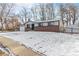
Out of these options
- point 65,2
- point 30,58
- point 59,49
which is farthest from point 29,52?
point 65,2

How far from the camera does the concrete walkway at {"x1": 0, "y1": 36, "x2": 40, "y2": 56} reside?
3.80 feet

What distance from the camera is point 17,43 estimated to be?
46.0 inches

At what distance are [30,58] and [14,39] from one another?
170 mm

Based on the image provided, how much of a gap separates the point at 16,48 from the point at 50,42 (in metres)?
0.24

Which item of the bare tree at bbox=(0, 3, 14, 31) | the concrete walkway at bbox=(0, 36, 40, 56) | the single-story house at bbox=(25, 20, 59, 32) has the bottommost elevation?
the concrete walkway at bbox=(0, 36, 40, 56)

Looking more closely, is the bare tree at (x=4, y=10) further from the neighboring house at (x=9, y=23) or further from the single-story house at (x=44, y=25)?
the single-story house at (x=44, y=25)

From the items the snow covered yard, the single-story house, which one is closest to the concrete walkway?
the snow covered yard

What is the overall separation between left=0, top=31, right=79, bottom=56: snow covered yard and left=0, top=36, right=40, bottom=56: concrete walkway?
0.09ft

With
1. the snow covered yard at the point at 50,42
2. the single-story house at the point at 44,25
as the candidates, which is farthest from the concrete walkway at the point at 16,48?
the single-story house at the point at 44,25

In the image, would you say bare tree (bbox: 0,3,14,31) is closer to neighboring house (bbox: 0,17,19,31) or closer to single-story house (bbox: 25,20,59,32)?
neighboring house (bbox: 0,17,19,31)

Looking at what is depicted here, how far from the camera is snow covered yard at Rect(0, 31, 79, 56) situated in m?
1.14

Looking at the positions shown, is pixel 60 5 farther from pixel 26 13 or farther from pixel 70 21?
pixel 26 13

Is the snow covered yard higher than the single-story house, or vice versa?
the single-story house

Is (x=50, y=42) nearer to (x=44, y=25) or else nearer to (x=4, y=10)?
(x=44, y=25)
